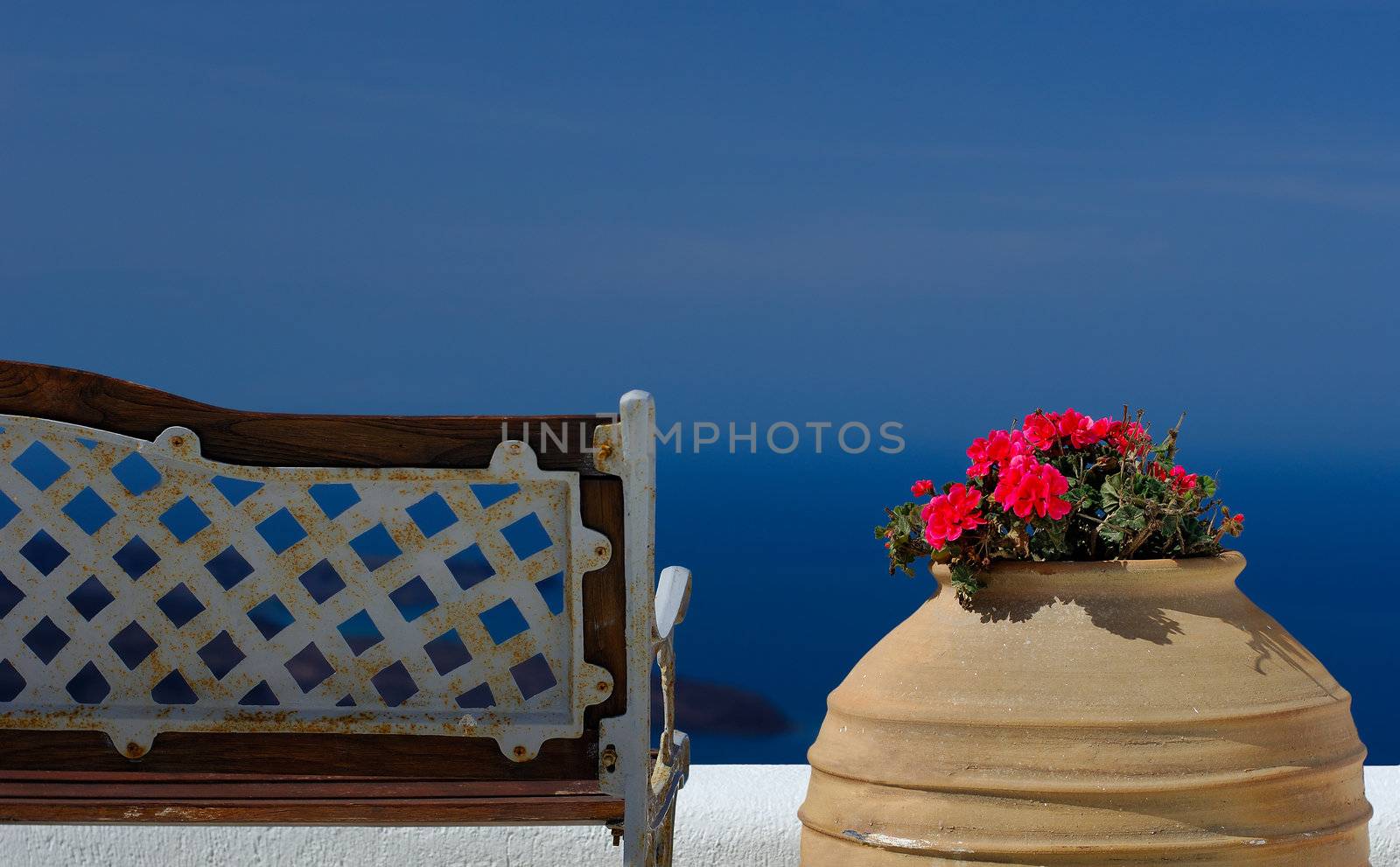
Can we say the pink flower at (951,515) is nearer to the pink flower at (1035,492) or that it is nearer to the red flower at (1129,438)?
the pink flower at (1035,492)

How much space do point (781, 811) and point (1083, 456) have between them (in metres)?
1.27

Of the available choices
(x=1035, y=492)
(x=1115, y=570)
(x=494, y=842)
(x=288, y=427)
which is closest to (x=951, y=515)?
(x=1035, y=492)

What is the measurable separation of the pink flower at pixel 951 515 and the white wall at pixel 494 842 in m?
1.11

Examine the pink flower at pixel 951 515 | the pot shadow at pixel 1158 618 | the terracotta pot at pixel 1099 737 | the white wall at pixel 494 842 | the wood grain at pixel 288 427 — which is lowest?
the white wall at pixel 494 842

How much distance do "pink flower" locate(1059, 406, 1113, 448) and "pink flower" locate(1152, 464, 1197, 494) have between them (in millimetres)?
132

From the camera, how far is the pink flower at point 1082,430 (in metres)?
2.92

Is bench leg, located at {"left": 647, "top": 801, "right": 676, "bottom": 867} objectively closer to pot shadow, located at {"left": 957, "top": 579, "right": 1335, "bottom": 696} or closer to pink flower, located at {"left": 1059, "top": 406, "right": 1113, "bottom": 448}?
pot shadow, located at {"left": 957, "top": 579, "right": 1335, "bottom": 696}

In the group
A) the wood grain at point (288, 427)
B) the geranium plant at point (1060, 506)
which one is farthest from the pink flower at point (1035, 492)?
the wood grain at point (288, 427)

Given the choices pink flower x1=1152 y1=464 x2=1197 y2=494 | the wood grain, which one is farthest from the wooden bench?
pink flower x1=1152 y1=464 x2=1197 y2=494

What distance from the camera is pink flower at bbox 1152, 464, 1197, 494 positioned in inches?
114

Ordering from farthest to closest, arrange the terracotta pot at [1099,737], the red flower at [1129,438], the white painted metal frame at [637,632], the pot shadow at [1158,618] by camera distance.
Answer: the red flower at [1129,438], the pot shadow at [1158,618], the terracotta pot at [1099,737], the white painted metal frame at [637,632]

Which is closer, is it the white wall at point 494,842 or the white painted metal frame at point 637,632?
the white painted metal frame at point 637,632

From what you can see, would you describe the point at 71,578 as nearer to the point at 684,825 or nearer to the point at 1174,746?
the point at 684,825

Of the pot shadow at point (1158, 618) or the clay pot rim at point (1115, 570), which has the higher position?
the clay pot rim at point (1115, 570)
